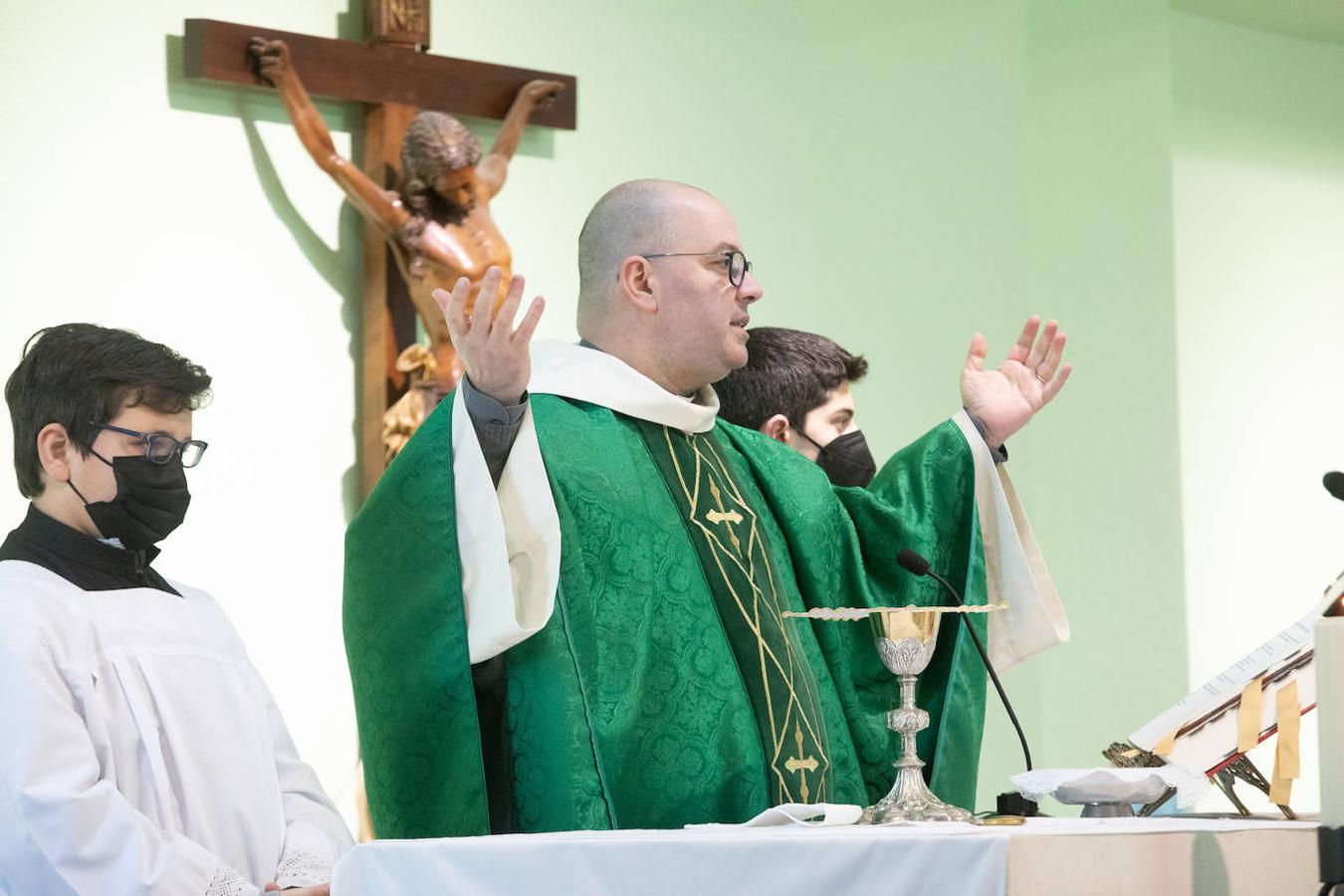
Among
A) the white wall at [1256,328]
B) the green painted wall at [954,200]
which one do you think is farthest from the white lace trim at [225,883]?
the white wall at [1256,328]

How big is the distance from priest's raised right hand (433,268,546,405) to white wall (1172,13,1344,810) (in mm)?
4036

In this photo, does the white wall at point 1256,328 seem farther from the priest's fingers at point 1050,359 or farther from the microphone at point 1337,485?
the microphone at point 1337,485

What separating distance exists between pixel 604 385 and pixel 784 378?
1120 millimetres

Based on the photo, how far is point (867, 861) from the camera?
6.32 ft

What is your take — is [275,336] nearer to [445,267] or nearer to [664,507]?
[445,267]

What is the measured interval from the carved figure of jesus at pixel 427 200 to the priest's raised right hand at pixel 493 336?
7.38 feet

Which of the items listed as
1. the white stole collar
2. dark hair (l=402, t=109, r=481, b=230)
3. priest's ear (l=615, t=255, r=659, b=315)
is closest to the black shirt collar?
the white stole collar

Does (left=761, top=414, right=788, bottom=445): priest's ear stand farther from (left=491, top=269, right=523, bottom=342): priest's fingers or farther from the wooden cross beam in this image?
(left=491, top=269, right=523, bottom=342): priest's fingers

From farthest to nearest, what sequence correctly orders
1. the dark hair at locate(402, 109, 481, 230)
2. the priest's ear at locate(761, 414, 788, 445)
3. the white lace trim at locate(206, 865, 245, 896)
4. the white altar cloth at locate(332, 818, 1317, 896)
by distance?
the dark hair at locate(402, 109, 481, 230) < the priest's ear at locate(761, 414, 788, 445) < the white lace trim at locate(206, 865, 245, 896) < the white altar cloth at locate(332, 818, 1317, 896)

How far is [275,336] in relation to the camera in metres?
5.25

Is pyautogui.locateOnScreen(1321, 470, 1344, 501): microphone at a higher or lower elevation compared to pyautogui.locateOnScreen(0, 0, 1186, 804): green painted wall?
lower

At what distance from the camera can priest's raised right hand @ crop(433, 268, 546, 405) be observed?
2742mm

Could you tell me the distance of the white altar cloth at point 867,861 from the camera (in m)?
1.84

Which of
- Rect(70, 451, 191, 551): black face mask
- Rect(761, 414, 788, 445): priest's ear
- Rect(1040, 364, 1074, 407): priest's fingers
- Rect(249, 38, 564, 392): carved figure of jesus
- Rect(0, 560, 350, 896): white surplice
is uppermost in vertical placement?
Rect(249, 38, 564, 392): carved figure of jesus
